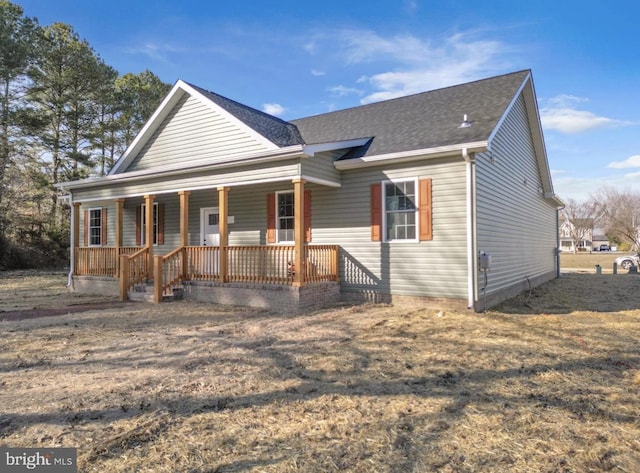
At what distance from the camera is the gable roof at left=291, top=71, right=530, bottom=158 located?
28.4 ft

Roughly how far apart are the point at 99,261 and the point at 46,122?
14.3m

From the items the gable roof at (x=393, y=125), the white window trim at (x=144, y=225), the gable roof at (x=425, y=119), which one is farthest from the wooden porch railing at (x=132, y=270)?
the gable roof at (x=425, y=119)

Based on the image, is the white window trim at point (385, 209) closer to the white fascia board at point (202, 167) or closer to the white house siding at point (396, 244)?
the white house siding at point (396, 244)

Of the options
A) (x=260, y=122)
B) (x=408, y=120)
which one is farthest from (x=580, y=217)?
(x=260, y=122)

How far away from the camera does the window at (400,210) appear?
28.8 ft

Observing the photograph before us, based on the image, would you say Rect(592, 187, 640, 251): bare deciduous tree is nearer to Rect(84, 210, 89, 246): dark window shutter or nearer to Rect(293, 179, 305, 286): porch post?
Rect(293, 179, 305, 286): porch post

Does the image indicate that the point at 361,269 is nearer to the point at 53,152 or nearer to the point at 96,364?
the point at 96,364

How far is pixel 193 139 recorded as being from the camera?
38.1 feet

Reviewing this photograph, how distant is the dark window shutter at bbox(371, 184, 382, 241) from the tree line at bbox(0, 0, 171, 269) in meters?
19.4

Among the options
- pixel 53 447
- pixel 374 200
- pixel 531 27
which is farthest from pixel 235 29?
pixel 53 447

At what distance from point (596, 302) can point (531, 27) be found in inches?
299

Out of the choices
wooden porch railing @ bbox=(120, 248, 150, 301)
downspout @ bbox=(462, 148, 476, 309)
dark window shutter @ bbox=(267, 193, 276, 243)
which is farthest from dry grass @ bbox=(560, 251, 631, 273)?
wooden porch railing @ bbox=(120, 248, 150, 301)

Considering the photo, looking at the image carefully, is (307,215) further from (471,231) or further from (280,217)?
(471,231)

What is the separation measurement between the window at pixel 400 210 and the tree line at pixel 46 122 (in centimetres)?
1972
